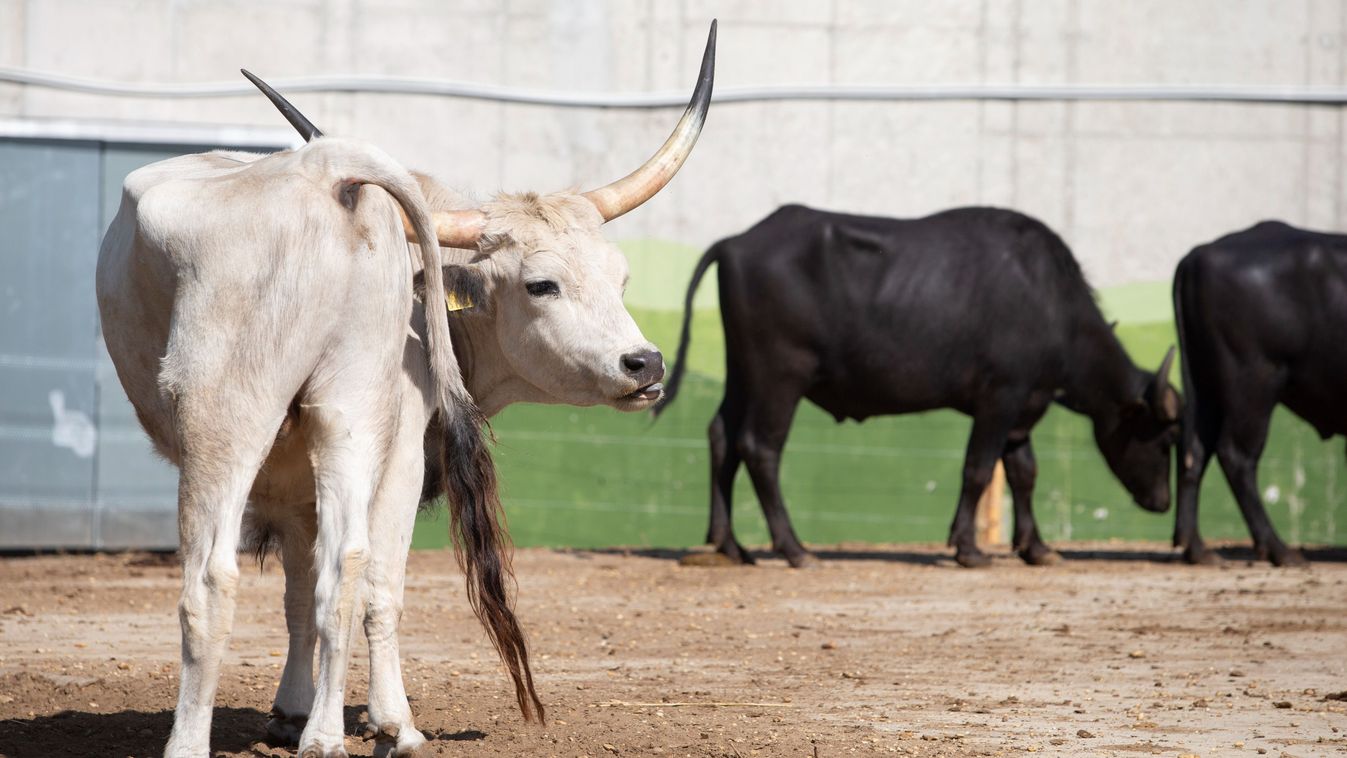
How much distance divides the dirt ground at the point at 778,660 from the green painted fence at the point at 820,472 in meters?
1.52

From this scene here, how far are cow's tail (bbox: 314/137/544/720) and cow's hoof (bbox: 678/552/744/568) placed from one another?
5.75m

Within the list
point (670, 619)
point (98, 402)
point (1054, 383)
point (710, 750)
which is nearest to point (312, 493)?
point (710, 750)

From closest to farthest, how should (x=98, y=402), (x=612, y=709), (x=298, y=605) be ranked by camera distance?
(x=298, y=605), (x=612, y=709), (x=98, y=402)

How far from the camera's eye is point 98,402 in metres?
10.7

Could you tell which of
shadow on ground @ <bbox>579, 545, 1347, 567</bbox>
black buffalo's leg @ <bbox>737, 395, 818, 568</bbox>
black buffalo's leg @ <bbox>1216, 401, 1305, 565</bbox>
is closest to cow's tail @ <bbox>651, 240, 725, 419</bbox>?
black buffalo's leg @ <bbox>737, 395, 818, 568</bbox>

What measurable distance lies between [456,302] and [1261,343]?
7.48 m

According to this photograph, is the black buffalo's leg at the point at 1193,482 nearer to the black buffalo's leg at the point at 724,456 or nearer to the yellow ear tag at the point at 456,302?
the black buffalo's leg at the point at 724,456

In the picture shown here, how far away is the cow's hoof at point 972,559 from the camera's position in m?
10.6

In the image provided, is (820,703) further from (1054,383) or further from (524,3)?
(524,3)

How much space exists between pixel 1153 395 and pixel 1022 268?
54.5 inches

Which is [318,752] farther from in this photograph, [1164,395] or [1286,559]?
[1164,395]

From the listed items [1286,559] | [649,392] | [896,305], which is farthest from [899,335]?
[649,392]

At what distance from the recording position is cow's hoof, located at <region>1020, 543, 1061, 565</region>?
10.8 m

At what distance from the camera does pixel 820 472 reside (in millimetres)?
12547
